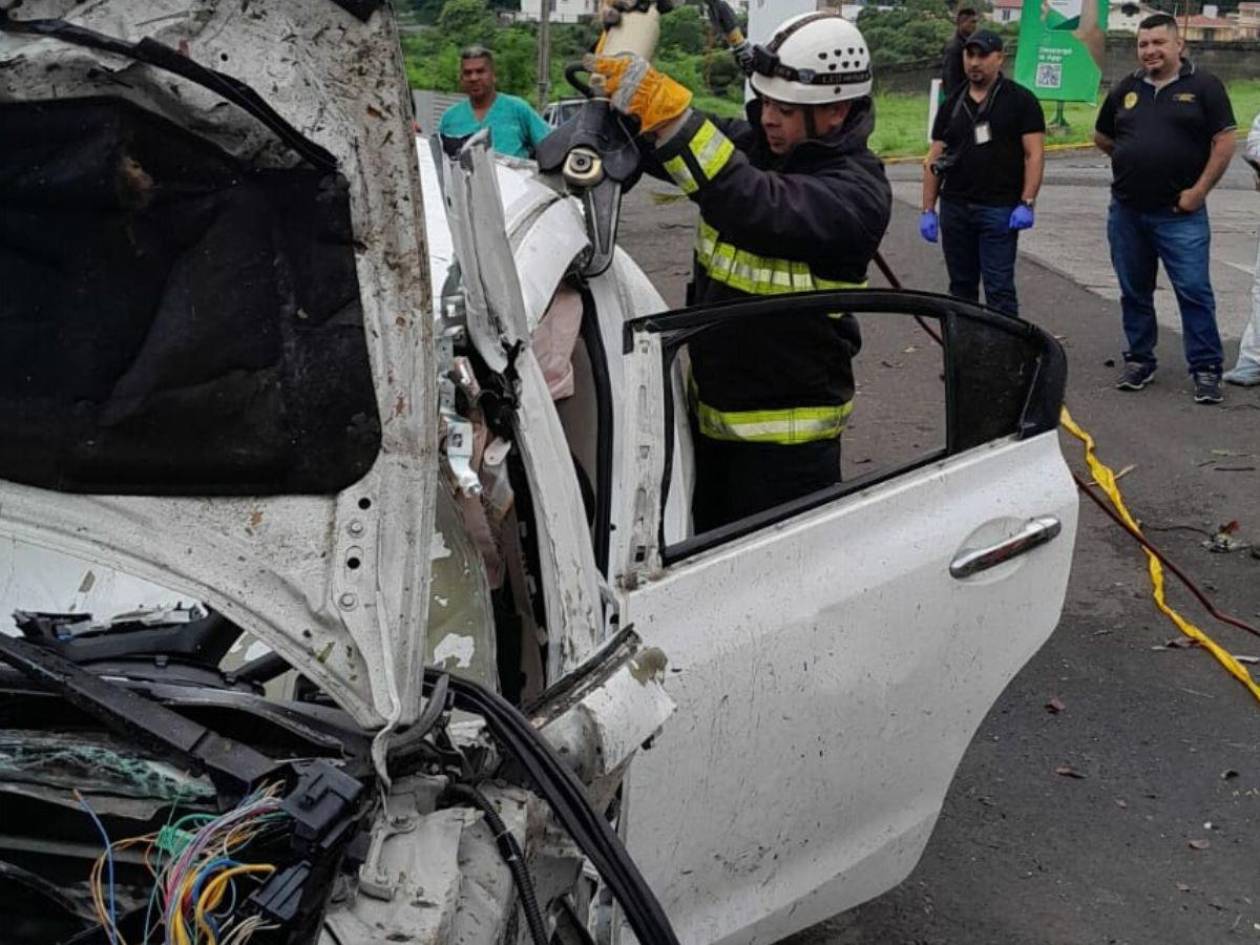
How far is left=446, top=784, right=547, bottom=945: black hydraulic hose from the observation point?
6.26ft

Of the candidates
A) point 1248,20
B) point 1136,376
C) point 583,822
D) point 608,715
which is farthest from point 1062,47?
point 1248,20

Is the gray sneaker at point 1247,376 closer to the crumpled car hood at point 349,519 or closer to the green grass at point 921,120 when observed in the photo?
the crumpled car hood at point 349,519

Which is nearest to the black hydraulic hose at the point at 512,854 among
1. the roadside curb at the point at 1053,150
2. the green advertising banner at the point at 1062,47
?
the roadside curb at the point at 1053,150

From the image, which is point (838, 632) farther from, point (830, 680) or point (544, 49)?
point (544, 49)

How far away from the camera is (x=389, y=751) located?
1.90 meters

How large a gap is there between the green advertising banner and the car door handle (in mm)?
18323

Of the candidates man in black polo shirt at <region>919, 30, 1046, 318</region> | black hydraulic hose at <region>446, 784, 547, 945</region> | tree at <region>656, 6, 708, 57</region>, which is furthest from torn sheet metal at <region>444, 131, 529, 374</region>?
tree at <region>656, 6, 708, 57</region>

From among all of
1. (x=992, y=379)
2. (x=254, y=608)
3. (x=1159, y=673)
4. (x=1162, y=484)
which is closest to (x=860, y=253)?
(x=992, y=379)

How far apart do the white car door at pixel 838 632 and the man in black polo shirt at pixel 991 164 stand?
531 centimetres

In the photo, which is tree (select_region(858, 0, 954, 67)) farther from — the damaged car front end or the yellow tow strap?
the damaged car front end

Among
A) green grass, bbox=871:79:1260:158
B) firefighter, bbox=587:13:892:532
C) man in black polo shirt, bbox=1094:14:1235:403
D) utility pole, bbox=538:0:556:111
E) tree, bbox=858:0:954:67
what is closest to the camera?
firefighter, bbox=587:13:892:532

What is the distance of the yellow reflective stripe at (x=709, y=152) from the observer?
3.59 m

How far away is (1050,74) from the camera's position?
21672 mm

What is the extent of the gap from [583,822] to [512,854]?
0.36 feet
